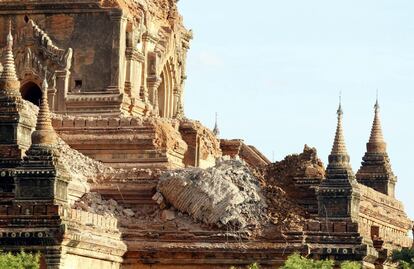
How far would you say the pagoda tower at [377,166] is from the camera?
269 feet

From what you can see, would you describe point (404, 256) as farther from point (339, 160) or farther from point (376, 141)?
point (376, 141)

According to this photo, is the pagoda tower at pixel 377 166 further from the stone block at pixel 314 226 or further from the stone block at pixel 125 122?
the stone block at pixel 314 226

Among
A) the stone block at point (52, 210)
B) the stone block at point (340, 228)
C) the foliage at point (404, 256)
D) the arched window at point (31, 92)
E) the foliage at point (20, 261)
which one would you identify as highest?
the arched window at point (31, 92)

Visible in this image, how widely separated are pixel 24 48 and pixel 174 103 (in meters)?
7.48

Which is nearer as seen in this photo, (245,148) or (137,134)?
(137,134)

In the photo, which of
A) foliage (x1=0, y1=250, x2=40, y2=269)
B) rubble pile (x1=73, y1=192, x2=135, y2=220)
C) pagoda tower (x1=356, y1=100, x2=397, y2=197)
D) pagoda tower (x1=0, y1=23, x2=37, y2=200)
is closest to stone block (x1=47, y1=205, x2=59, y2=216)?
foliage (x1=0, y1=250, x2=40, y2=269)

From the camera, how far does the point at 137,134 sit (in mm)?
66312

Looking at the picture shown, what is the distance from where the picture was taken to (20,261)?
54.6 metres

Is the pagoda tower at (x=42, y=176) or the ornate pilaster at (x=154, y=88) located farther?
the ornate pilaster at (x=154, y=88)

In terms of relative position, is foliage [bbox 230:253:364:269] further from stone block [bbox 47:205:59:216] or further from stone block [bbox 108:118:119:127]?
stone block [bbox 108:118:119:127]

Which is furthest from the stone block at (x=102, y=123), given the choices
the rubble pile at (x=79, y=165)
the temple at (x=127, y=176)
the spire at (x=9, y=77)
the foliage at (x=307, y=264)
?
the foliage at (x=307, y=264)

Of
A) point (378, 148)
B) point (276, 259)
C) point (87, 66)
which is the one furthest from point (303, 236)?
point (378, 148)

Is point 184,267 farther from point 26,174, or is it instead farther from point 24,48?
point 24,48

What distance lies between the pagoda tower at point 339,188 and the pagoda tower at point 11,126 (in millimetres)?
8262
